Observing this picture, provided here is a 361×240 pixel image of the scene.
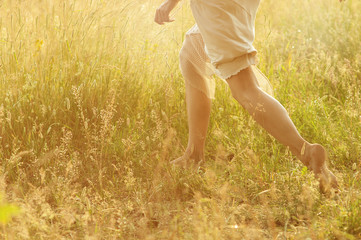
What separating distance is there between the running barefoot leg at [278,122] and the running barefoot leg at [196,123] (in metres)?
0.46

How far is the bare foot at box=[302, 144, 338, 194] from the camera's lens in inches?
84.0

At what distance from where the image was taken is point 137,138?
296cm

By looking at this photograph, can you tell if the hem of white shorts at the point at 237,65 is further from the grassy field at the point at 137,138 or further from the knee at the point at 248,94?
the grassy field at the point at 137,138

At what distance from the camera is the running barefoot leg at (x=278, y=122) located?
2143 millimetres

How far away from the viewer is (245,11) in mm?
2199

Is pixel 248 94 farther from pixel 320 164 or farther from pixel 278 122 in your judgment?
pixel 320 164

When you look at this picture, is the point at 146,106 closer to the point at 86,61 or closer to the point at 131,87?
the point at 131,87

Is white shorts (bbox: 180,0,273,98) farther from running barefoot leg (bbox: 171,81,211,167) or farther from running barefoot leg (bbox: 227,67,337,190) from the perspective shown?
running barefoot leg (bbox: 171,81,211,167)

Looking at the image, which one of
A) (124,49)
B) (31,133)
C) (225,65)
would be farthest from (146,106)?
(225,65)

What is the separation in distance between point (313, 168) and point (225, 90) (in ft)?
4.16

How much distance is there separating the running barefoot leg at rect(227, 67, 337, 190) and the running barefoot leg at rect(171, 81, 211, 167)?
0.46m

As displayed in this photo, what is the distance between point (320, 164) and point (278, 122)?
0.87 ft

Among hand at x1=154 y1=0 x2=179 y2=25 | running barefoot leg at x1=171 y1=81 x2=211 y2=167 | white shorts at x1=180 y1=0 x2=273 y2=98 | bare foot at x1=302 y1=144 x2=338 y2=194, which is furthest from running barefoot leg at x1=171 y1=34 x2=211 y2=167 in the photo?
bare foot at x1=302 y1=144 x2=338 y2=194

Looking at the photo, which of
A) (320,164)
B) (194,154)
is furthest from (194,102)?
(320,164)
